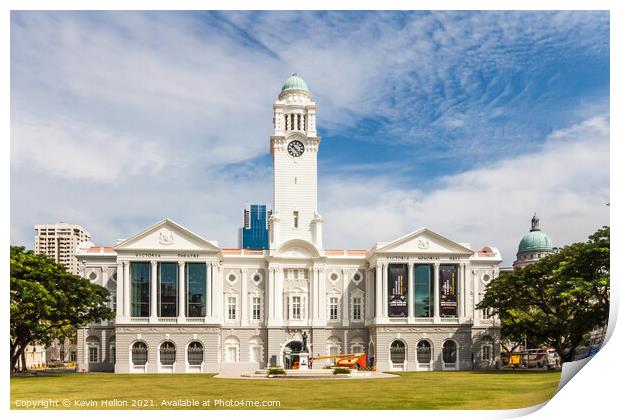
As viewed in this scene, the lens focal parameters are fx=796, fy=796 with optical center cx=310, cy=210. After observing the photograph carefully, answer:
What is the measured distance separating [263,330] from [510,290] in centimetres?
1780

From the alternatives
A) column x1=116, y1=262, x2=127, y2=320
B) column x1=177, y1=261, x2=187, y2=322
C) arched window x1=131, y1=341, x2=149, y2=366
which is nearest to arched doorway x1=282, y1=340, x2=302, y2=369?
column x1=177, y1=261, x2=187, y2=322

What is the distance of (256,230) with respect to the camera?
71562mm

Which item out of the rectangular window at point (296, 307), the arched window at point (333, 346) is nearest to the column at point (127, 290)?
the rectangular window at point (296, 307)

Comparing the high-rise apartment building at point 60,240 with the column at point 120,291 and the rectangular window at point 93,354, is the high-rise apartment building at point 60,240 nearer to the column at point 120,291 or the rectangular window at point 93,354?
the column at point 120,291

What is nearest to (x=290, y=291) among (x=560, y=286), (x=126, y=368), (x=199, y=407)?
(x=126, y=368)

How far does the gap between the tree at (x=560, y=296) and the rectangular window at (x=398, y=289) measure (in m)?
5.19

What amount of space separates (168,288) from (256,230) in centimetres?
1848

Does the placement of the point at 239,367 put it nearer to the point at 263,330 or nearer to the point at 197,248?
the point at 263,330

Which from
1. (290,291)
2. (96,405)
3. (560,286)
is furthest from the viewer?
(290,291)

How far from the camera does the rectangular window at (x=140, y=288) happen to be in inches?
2111

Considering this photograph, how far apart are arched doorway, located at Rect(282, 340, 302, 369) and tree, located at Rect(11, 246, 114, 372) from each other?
15496 millimetres

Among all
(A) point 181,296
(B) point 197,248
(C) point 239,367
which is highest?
(B) point 197,248

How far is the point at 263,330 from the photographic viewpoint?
57281 millimetres

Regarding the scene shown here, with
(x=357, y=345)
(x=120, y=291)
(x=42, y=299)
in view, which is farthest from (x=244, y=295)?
(x=42, y=299)
